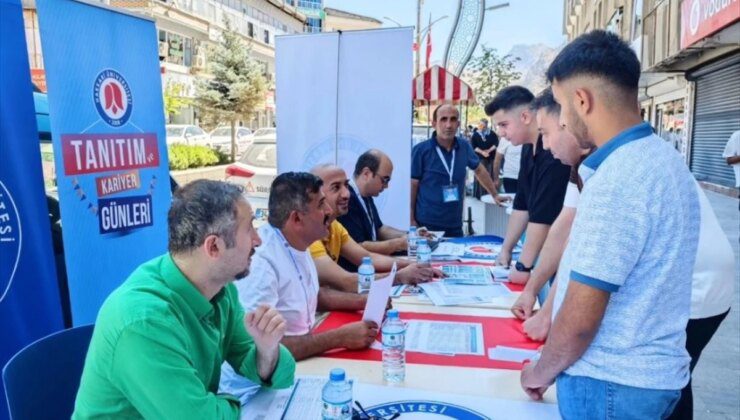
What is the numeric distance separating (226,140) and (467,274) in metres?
21.0

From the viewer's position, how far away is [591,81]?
1.18 m

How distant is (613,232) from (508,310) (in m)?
1.27

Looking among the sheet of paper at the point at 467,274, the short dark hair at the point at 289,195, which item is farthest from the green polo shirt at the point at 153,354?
the sheet of paper at the point at 467,274

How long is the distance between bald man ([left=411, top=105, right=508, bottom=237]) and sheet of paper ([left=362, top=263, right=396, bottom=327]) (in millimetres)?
2576

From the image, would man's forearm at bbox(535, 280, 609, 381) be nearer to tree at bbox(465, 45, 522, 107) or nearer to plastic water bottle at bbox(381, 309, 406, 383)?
plastic water bottle at bbox(381, 309, 406, 383)

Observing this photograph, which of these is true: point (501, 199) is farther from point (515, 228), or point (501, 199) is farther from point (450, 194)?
point (515, 228)

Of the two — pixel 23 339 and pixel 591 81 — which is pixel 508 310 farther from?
pixel 23 339

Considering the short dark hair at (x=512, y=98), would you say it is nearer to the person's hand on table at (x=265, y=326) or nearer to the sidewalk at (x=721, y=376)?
the sidewalk at (x=721, y=376)

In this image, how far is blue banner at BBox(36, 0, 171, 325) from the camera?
7.31ft

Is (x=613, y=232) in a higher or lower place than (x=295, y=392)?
higher

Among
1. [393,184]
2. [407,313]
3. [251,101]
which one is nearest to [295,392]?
[407,313]

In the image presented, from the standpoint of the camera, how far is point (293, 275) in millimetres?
1880

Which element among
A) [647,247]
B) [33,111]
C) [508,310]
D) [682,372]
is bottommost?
[508,310]

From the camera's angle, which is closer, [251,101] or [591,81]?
[591,81]
